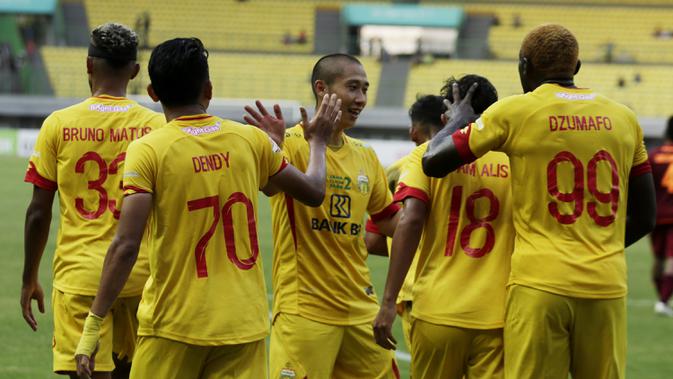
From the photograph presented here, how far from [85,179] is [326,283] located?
1.37m

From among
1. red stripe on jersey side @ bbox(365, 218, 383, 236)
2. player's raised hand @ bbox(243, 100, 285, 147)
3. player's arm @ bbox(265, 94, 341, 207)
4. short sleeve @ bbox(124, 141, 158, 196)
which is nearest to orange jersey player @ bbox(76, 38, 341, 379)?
short sleeve @ bbox(124, 141, 158, 196)

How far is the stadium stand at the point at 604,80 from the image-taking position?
38.3 metres

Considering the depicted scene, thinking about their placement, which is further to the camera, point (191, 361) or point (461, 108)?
point (461, 108)

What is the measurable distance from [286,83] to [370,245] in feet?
113

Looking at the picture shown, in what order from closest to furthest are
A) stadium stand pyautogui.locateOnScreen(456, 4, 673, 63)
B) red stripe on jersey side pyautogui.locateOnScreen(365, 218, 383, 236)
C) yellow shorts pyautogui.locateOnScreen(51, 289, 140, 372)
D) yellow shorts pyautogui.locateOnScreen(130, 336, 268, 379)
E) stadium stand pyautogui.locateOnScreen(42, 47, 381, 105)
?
yellow shorts pyautogui.locateOnScreen(130, 336, 268, 379), yellow shorts pyautogui.locateOnScreen(51, 289, 140, 372), red stripe on jersey side pyautogui.locateOnScreen(365, 218, 383, 236), stadium stand pyautogui.locateOnScreen(42, 47, 381, 105), stadium stand pyautogui.locateOnScreen(456, 4, 673, 63)

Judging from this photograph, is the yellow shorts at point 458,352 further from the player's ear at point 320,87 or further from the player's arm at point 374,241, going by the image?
the player's ear at point 320,87

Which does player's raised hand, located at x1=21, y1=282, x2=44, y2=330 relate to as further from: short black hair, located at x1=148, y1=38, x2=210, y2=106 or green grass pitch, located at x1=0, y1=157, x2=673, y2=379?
green grass pitch, located at x1=0, y1=157, x2=673, y2=379

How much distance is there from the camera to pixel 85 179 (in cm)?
542

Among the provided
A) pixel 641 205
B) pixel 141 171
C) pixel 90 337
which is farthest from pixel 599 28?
pixel 90 337

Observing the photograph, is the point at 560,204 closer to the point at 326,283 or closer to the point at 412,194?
the point at 412,194

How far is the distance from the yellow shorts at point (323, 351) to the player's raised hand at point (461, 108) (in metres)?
1.24

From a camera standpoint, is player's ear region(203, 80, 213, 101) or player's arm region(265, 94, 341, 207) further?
player's arm region(265, 94, 341, 207)

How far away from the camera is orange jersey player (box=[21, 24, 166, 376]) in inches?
213

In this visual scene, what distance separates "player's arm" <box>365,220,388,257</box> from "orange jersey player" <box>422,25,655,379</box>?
146cm
